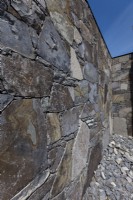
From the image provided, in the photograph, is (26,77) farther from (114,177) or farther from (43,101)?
(114,177)

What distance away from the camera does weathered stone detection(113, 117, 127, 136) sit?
332 centimetres

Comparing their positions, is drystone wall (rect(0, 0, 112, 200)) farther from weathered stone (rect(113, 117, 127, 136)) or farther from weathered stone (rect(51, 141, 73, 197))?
weathered stone (rect(113, 117, 127, 136))

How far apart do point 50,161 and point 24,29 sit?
84 cm

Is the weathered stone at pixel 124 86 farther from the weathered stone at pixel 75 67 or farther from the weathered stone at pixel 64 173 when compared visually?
the weathered stone at pixel 64 173

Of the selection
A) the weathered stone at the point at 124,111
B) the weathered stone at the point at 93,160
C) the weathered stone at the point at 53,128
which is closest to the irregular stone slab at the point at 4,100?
the weathered stone at the point at 53,128

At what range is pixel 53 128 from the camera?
1056 mm

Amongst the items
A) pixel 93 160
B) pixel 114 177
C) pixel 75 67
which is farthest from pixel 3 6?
pixel 114 177

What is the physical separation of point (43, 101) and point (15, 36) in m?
0.40

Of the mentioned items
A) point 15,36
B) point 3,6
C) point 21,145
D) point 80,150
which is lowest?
point 80,150

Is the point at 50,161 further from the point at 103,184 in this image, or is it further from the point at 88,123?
the point at 103,184

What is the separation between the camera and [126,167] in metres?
2.10

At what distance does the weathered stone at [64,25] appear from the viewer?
1.12 meters

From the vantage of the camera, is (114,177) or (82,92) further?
(114,177)

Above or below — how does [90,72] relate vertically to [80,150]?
above
